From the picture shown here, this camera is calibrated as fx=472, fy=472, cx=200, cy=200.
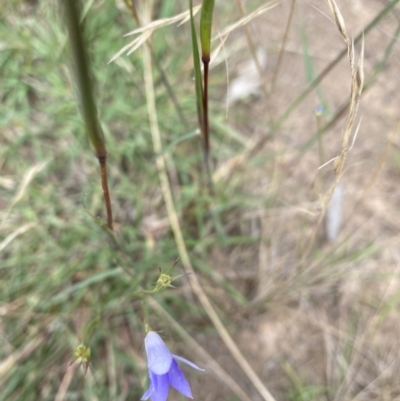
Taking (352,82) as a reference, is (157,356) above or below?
below

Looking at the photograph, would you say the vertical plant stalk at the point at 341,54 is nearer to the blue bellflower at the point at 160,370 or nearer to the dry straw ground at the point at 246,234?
the dry straw ground at the point at 246,234

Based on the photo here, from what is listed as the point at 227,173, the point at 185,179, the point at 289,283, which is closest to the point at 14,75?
the point at 185,179

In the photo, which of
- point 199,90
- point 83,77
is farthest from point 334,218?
point 83,77

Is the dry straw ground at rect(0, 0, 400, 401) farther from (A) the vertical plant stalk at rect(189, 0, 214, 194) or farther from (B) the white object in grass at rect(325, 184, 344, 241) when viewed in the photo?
(A) the vertical plant stalk at rect(189, 0, 214, 194)

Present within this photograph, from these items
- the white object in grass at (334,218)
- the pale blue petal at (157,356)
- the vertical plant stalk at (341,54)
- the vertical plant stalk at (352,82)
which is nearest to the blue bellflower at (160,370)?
the pale blue petal at (157,356)

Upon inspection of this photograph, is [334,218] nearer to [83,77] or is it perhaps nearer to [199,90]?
[199,90]

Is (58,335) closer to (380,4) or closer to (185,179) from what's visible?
(185,179)
